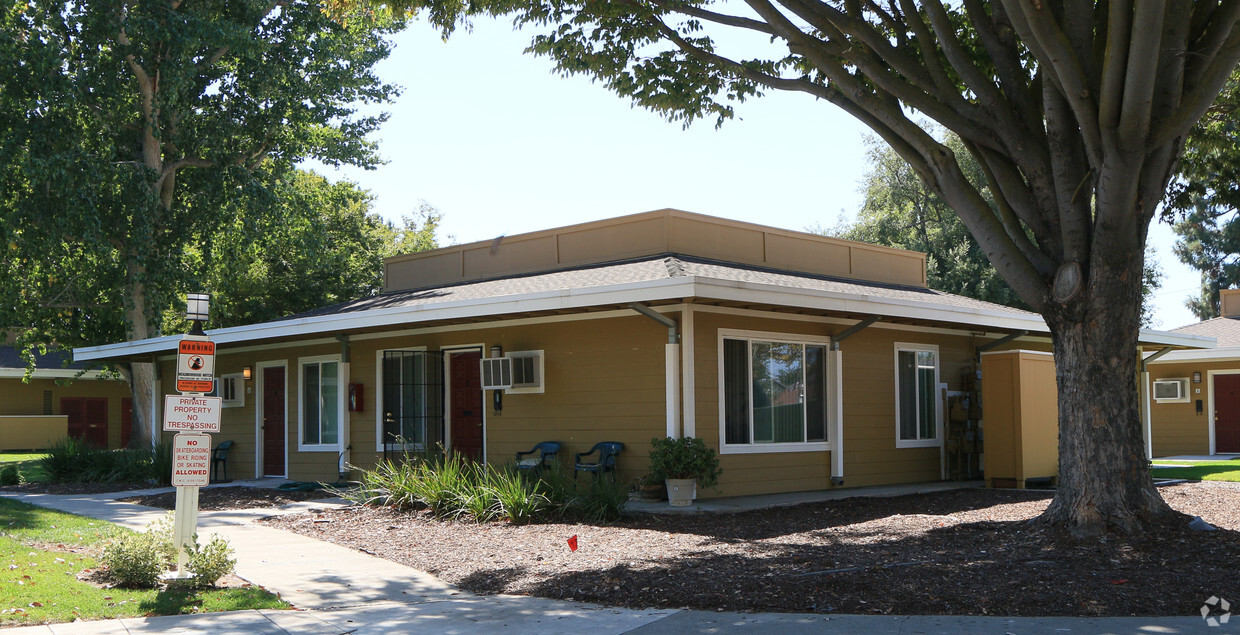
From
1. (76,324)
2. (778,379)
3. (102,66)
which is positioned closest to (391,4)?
(778,379)

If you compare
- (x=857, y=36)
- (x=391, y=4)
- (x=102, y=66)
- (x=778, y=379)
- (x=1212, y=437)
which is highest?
(x=102, y=66)

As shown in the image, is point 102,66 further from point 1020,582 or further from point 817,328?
point 1020,582

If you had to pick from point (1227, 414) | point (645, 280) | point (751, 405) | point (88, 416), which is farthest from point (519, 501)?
point (88, 416)

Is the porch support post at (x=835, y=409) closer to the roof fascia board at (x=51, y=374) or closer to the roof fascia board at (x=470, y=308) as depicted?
the roof fascia board at (x=470, y=308)

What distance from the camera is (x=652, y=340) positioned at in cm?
1237

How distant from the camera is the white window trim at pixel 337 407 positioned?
16.2 m

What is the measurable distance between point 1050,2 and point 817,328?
224 inches

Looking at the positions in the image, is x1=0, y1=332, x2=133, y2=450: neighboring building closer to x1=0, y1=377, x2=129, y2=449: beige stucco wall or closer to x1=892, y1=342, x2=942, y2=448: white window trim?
x1=0, y1=377, x2=129, y2=449: beige stucco wall

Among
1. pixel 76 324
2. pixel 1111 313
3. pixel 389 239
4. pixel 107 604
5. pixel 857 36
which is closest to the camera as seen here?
pixel 107 604

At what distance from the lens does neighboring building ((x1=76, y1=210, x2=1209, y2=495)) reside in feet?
40.5

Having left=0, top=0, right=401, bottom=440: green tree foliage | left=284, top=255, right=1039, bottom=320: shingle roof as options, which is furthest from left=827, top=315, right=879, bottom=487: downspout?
left=0, top=0, right=401, bottom=440: green tree foliage

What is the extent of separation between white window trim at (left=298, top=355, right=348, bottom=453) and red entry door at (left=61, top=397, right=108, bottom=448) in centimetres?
2087

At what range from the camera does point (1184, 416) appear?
23594mm

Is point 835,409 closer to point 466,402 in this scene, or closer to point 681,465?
point 681,465
